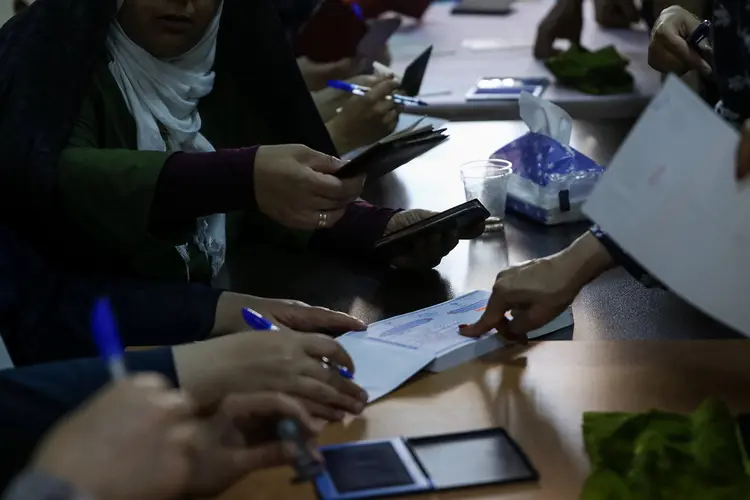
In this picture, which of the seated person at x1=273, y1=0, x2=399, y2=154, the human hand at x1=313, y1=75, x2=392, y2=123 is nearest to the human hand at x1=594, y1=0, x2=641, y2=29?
the seated person at x1=273, y1=0, x2=399, y2=154

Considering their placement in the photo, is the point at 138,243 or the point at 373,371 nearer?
the point at 373,371

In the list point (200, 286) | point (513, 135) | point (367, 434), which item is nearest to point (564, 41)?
point (513, 135)

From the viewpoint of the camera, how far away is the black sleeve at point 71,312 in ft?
3.85

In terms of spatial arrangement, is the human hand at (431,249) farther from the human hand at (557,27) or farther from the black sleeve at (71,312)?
the human hand at (557,27)

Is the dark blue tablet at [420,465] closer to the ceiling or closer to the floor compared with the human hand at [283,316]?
closer to the ceiling

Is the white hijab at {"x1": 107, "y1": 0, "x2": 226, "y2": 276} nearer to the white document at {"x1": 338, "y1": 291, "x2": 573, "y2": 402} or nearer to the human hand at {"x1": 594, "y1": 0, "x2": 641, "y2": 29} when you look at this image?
the white document at {"x1": 338, "y1": 291, "x2": 573, "y2": 402}

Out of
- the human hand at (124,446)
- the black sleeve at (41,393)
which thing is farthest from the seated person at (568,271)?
the human hand at (124,446)

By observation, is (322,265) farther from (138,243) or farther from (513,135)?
(513,135)

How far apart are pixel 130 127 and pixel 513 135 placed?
Result: 0.84 m

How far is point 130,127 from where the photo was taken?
1348 mm

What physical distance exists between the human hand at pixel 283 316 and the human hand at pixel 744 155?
0.47m

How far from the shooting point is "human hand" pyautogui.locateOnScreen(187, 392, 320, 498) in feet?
2.54

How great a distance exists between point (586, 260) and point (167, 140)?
2.08 feet

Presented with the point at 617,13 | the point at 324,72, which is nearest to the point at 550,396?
the point at 324,72
